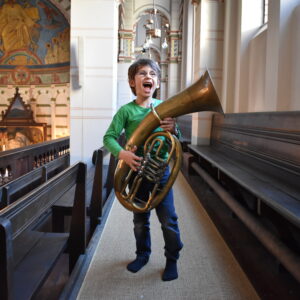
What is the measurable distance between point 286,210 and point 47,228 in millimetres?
2405

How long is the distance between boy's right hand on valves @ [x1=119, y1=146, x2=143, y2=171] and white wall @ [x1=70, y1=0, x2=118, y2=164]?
12.4 ft

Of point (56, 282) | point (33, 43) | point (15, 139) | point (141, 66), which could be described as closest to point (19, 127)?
point (15, 139)

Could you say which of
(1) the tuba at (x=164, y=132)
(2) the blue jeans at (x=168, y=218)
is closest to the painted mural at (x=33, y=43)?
(2) the blue jeans at (x=168, y=218)

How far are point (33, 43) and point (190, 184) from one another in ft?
40.3

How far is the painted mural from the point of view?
13.3 meters

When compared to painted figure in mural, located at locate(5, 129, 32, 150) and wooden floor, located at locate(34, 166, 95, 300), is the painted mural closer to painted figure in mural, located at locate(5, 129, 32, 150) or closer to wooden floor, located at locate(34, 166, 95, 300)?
painted figure in mural, located at locate(5, 129, 32, 150)

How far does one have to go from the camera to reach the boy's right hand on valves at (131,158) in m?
1.63

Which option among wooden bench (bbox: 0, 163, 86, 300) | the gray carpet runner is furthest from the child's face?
the gray carpet runner

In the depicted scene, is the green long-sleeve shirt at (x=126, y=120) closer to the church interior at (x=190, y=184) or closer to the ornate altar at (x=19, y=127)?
the church interior at (x=190, y=184)

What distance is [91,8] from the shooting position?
202 inches

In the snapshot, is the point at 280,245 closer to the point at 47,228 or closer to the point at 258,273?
the point at 258,273

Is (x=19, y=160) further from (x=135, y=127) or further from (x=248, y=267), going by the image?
(x=248, y=267)

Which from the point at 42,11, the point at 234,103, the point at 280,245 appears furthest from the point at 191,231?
the point at 42,11

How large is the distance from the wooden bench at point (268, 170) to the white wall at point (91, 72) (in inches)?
89.3
